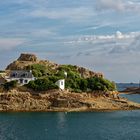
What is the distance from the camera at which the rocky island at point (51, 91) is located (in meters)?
122

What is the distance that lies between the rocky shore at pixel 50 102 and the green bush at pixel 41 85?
1441mm

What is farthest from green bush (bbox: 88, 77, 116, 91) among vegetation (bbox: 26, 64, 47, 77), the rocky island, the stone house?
the stone house

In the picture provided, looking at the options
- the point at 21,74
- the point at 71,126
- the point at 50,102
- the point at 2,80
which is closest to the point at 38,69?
the point at 21,74

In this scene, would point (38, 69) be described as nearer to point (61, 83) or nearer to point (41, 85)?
point (61, 83)

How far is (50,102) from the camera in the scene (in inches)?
4889

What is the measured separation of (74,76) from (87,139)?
6578cm

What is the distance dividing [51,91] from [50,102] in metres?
4.53

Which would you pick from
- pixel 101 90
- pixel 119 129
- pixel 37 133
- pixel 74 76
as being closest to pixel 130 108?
pixel 101 90

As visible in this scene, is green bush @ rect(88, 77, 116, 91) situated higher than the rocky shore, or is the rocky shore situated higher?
green bush @ rect(88, 77, 116, 91)

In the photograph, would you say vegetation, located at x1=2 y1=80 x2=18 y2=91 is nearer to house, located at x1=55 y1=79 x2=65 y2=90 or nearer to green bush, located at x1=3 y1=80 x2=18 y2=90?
green bush, located at x1=3 y1=80 x2=18 y2=90

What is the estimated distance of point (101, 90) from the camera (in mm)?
136375

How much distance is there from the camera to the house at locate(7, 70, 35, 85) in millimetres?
132000

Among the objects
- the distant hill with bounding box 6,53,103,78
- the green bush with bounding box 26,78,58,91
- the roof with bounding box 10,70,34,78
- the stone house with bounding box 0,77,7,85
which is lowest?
the green bush with bounding box 26,78,58,91

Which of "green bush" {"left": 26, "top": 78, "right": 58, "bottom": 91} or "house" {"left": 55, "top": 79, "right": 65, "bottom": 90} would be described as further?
"house" {"left": 55, "top": 79, "right": 65, "bottom": 90}
